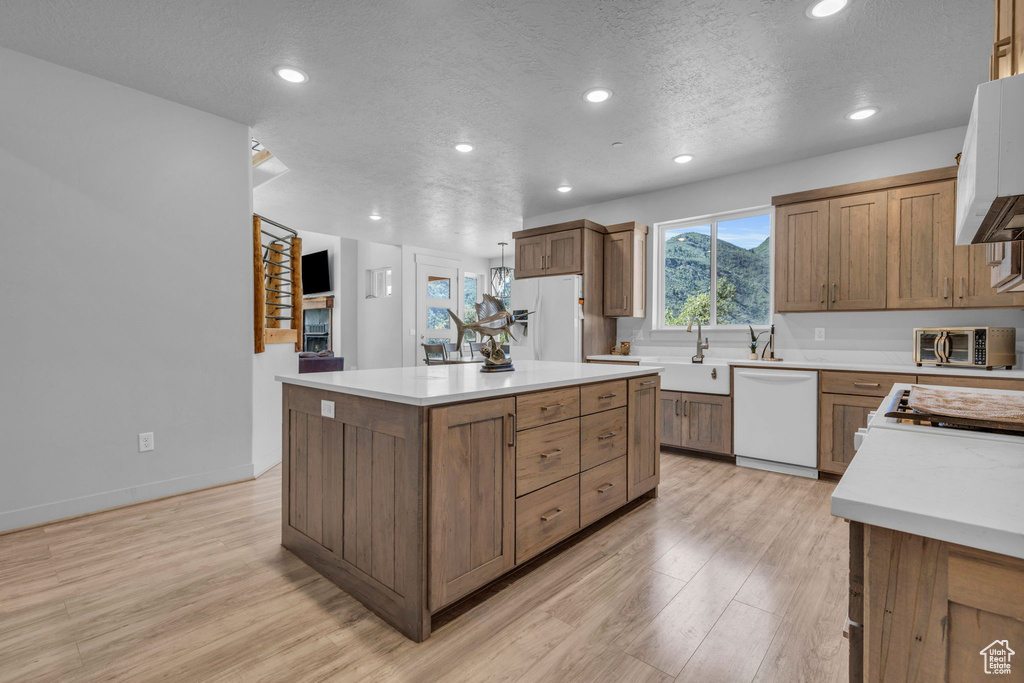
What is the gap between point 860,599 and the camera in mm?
680

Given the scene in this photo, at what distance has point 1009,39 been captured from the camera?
33.4 inches

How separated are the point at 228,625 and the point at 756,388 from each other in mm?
3656

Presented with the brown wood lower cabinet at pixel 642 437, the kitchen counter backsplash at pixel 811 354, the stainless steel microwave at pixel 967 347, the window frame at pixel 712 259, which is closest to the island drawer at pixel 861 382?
the stainless steel microwave at pixel 967 347

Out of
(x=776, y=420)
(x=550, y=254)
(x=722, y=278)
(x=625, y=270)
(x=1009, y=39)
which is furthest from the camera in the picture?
(x=550, y=254)

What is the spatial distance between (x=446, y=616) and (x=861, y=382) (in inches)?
125

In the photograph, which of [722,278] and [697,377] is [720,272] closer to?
[722,278]

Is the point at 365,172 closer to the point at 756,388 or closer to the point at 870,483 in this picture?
the point at 756,388

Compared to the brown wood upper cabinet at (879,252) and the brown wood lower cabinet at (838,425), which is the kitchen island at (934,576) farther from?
the brown wood upper cabinet at (879,252)

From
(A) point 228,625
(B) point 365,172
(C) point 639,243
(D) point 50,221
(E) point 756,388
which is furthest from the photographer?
(C) point 639,243

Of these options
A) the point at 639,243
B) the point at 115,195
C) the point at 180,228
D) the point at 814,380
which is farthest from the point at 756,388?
the point at 115,195

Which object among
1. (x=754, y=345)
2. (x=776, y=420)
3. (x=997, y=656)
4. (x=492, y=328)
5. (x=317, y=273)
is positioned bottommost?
(x=776, y=420)

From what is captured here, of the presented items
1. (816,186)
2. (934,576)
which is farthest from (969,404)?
(816,186)

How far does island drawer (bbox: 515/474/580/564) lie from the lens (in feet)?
6.44

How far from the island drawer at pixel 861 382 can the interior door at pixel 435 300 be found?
6.36 metres
